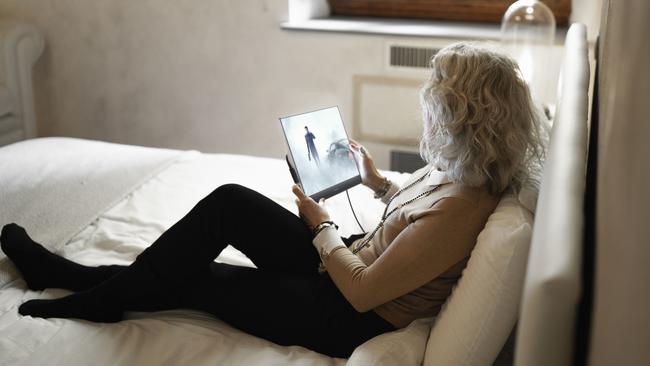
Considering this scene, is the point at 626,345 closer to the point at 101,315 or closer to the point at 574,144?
the point at 574,144

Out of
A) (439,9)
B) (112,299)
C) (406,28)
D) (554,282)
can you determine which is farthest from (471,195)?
(439,9)

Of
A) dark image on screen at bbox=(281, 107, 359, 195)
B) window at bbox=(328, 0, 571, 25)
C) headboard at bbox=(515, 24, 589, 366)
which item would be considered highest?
window at bbox=(328, 0, 571, 25)

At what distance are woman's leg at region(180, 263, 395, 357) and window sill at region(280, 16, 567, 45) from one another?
1658mm

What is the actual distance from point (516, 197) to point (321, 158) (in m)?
0.57

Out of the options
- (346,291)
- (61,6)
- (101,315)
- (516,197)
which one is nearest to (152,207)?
(101,315)

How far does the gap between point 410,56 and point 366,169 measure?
1.24 metres

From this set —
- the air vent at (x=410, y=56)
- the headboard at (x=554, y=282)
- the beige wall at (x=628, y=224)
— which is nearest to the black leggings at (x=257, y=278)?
the headboard at (x=554, y=282)

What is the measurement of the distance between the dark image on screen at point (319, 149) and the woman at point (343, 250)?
0.13 metres

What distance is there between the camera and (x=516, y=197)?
1235 millimetres

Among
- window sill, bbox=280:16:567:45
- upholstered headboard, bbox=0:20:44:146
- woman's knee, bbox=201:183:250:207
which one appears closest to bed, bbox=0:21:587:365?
woman's knee, bbox=201:183:250:207

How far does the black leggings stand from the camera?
1.37 meters

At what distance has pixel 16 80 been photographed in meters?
3.27

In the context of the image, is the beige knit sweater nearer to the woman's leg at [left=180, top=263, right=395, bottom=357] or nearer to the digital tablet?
the woman's leg at [left=180, top=263, right=395, bottom=357]

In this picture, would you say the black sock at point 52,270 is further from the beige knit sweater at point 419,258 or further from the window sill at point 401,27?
the window sill at point 401,27
